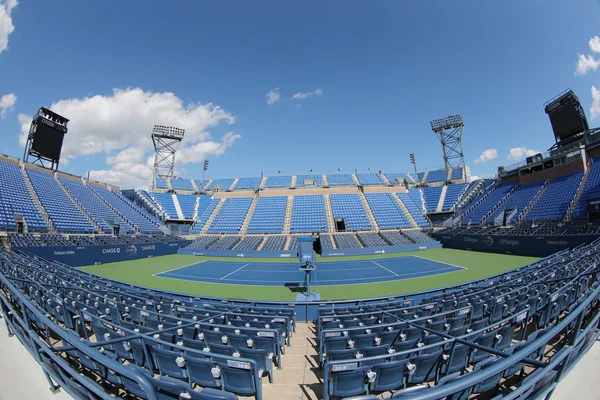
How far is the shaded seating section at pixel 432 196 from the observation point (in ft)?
147

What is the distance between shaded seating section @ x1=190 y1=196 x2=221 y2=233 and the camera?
131ft

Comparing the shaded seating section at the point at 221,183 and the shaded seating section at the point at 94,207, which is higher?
the shaded seating section at the point at 221,183

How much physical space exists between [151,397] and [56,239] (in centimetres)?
3040

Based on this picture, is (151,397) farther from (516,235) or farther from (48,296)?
(516,235)

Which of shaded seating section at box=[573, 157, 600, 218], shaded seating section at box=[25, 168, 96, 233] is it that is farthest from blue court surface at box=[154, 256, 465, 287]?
shaded seating section at box=[25, 168, 96, 233]

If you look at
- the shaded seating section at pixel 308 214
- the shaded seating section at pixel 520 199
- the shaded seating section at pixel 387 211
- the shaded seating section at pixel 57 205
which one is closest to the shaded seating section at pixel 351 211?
the shaded seating section at pixel 387 211

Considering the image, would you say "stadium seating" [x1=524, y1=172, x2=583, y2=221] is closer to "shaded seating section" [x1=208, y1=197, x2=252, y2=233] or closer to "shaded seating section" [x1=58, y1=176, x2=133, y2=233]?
"shaded seating section" [x1=208, y1=197, x2=252, y2=233]

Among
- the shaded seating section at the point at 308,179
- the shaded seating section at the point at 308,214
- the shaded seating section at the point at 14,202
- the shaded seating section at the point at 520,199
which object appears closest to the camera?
the shaded seating section at the point at 14,202

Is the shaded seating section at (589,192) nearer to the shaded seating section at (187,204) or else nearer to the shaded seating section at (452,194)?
the shaded seating section at (452,194)

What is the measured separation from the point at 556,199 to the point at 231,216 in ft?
140

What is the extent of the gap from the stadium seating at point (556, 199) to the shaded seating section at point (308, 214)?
24861 millimetres

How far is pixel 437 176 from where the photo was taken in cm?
5188

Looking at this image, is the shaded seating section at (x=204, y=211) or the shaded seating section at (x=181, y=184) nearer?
the shaded seating section at (x=204, y=211)

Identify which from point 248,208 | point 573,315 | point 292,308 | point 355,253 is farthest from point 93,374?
point 248,208
